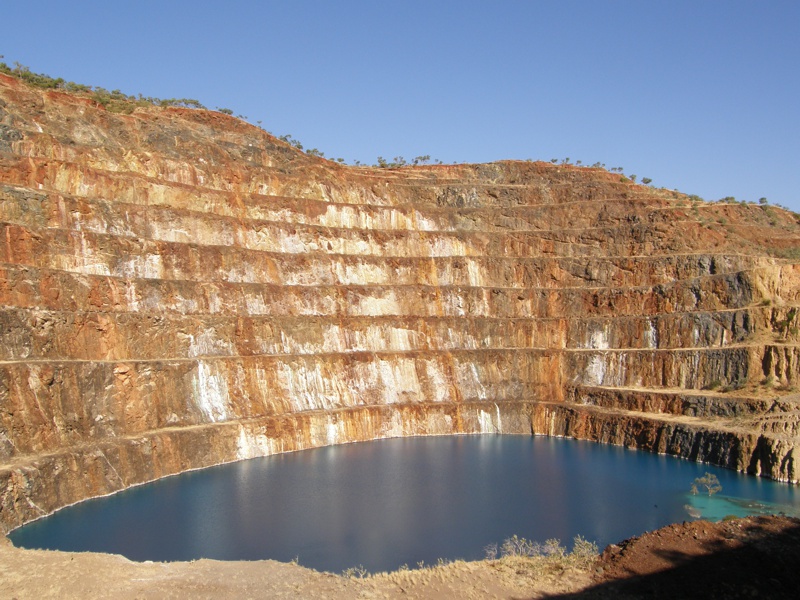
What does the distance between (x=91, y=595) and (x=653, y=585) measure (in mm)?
15268

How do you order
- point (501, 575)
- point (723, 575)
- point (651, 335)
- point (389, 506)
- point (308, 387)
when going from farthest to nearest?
point (651, 335) → point (308, 387) → point (389, 506) → point (501, 575) → point (723, 575)

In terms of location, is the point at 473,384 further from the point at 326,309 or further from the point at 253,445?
the point at 253,445

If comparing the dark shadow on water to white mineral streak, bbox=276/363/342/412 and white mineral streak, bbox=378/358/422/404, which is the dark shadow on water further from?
white mineral streak, bbox=378/358/422/404

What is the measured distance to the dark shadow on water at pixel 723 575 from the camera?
61.3 ft

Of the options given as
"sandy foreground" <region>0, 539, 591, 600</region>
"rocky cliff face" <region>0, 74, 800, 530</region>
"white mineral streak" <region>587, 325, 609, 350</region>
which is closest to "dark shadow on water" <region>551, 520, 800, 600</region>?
"sandy foreground" <region>0, 539, 591, 600</region>

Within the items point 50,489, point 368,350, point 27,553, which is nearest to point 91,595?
point 27,553

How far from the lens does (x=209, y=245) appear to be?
49594 millimetres

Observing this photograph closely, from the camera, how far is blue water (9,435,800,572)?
86.0 feet

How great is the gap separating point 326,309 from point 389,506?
21.6 metres

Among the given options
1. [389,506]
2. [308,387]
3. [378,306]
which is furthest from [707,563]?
[378,306]

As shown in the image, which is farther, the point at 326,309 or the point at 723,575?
the point at 326,309

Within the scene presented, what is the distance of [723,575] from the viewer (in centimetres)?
1930

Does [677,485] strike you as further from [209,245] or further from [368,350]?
[209,245]

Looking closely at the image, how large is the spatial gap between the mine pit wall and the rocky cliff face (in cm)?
12
